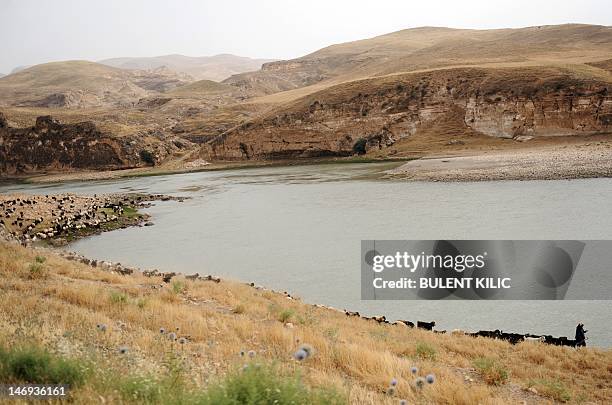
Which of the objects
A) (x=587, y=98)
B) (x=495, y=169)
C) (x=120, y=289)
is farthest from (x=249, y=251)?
(x=587, y=98)

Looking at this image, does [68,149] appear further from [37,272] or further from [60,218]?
[37,272]

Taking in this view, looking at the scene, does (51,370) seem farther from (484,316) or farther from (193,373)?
(484,316)

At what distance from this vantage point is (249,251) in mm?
20344

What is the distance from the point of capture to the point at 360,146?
230 feet

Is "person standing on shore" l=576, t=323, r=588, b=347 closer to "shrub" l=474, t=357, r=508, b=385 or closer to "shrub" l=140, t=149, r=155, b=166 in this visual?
"shrub" l=474, t=357, r=508, b=385

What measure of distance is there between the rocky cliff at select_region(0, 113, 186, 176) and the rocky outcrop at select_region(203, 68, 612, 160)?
1301cm

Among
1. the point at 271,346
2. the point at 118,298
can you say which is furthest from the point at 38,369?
the point at 118,298

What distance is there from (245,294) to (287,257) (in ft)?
20.8

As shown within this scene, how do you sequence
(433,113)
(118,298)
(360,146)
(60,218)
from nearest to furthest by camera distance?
(118,298) → (60,218) → (433,113) → (360,146)

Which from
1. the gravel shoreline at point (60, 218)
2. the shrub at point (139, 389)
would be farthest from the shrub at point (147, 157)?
the shrub at point (139, 389)

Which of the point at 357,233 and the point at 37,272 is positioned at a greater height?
the point at 37,272

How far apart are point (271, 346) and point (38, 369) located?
3880mm

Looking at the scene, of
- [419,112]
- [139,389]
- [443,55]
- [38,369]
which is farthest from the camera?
[443,55]

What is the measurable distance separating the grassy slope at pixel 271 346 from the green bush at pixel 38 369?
0.99 ft
